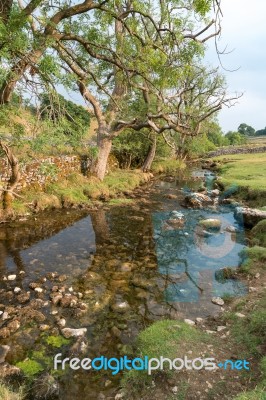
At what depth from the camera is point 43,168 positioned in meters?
8.71

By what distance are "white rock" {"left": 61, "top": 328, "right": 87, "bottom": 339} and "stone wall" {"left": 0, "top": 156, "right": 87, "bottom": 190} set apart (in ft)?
15.8

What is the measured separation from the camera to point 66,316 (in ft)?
21.8

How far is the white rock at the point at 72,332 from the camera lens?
19.7 feet

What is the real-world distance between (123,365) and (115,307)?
74.5 inches

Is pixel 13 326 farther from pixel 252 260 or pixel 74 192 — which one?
pixel 74 192

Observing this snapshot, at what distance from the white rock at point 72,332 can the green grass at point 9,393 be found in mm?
1506

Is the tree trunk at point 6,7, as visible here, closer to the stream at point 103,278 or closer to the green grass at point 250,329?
the stream at point 103,278

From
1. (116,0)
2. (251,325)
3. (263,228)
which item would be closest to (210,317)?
(251,325)

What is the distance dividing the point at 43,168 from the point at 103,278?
3867 mm

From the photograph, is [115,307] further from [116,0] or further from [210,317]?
[116,0]

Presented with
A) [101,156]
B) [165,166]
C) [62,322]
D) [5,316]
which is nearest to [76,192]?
[101,156]

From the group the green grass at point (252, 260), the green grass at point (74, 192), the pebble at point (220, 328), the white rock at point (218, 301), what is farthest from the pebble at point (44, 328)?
the green grass at point (74, 192)

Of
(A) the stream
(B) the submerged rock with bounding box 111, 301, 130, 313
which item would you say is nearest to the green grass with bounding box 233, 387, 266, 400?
(A) the stream

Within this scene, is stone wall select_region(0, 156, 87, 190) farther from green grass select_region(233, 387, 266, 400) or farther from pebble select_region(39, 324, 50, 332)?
green grass select_region(233, 387, 266, 400)
